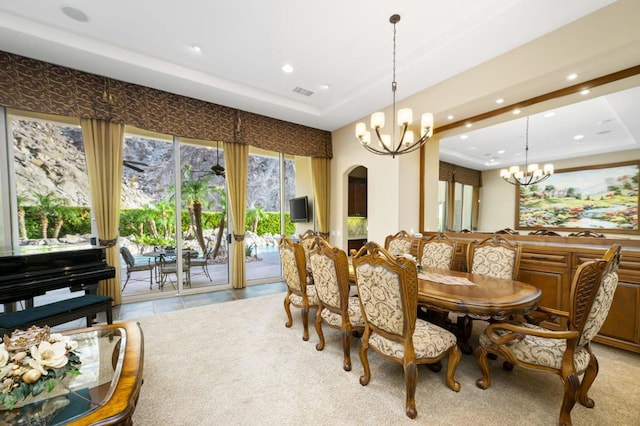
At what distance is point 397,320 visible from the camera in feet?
5.54

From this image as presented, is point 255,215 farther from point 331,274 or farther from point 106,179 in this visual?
point 331,274

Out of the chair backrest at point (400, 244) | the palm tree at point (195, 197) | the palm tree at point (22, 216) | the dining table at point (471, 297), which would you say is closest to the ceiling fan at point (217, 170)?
the palm tree at point (195, 197)

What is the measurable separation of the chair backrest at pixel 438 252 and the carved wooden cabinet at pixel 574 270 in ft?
2.87

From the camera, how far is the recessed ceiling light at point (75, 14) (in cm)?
251

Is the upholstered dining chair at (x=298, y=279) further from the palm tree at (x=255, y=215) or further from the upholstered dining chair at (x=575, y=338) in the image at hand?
the palm tree at (x=255, y=215)

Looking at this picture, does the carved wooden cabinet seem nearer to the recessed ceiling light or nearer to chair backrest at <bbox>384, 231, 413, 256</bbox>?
chair backrest at <bbox>384, 231, 413, 256</bbox>

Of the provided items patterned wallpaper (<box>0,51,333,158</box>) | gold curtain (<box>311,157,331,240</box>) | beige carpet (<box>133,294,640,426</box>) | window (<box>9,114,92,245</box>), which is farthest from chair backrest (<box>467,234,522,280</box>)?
window (<box>9,114,92,245</box>)

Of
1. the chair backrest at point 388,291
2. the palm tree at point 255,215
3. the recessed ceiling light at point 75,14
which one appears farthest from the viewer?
the palm tree at point 255,215

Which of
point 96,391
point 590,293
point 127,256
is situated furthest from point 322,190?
point 96,391

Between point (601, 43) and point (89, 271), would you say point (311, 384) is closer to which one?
point (89, 271)

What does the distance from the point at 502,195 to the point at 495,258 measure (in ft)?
10.8

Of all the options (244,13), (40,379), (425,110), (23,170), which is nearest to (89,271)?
(23,170)

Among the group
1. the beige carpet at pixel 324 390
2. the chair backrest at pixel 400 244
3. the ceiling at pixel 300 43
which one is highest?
the ceiling at pixel 300 43

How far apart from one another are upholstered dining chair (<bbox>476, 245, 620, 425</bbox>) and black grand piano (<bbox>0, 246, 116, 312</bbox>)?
4092 mm
